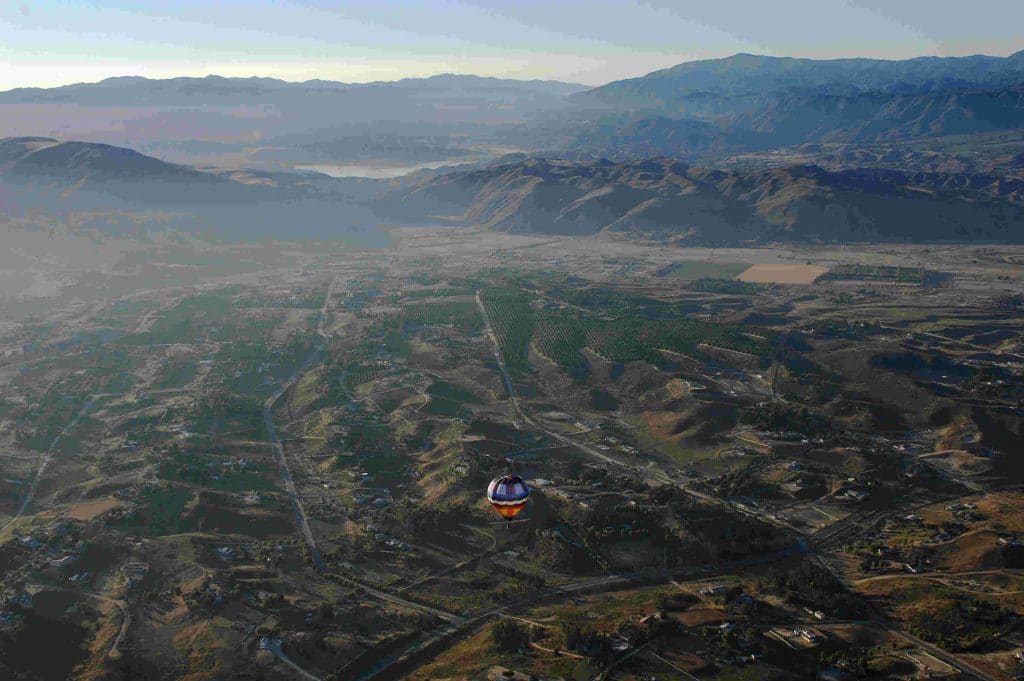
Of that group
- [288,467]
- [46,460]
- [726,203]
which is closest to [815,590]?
[288,467]

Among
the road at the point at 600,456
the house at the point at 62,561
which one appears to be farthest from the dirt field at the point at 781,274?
the house at the point at 62,561

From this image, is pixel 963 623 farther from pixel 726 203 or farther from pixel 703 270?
pixel 726 203

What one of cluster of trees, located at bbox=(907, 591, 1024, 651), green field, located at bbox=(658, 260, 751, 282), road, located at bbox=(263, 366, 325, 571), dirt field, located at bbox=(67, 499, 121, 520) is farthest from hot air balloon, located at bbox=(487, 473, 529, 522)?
green field, located at bbox=(658, 260, 751, 282)

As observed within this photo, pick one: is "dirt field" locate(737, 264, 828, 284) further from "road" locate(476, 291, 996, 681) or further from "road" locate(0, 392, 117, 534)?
"road" locate(0, 392, 117, 534)

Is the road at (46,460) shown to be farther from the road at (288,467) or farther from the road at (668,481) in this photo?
the road at (668,481)

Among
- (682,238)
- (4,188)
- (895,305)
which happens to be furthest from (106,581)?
(4,188)

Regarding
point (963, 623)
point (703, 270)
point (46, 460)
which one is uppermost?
point (963, 623)
